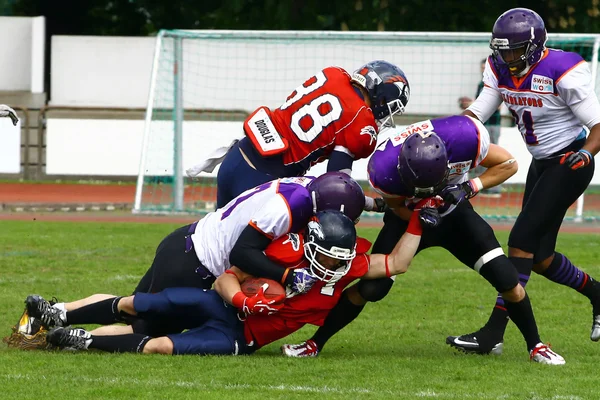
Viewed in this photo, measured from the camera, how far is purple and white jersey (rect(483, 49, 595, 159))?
6.18m

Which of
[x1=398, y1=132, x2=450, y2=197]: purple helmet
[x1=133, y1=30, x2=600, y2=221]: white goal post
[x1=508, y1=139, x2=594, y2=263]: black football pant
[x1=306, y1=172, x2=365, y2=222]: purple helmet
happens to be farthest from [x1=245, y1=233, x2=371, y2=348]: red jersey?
[x1=133, y1=30, x2=600, y2=221]: white goal post

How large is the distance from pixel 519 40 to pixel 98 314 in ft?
9.10

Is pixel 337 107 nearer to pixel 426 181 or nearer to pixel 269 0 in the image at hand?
pixel 426 181

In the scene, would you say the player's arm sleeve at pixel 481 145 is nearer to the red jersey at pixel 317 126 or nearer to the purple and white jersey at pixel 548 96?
the purple and white jersey at pixel 548 96

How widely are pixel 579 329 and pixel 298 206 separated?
234 cm

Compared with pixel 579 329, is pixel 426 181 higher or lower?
higher

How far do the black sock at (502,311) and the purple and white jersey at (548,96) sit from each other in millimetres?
672

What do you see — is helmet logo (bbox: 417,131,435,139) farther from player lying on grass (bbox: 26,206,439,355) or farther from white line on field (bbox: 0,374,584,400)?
white line on field (bbox: 0,374,584,400)

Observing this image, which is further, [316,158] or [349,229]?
[316,158]

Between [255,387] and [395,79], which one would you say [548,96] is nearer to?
[395,79]

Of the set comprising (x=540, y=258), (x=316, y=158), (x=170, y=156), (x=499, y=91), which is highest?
(x=499, y=91)

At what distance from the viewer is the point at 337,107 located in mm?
6406

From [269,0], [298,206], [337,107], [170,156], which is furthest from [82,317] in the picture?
[269,0]

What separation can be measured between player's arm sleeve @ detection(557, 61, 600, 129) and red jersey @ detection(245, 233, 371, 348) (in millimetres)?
1508
